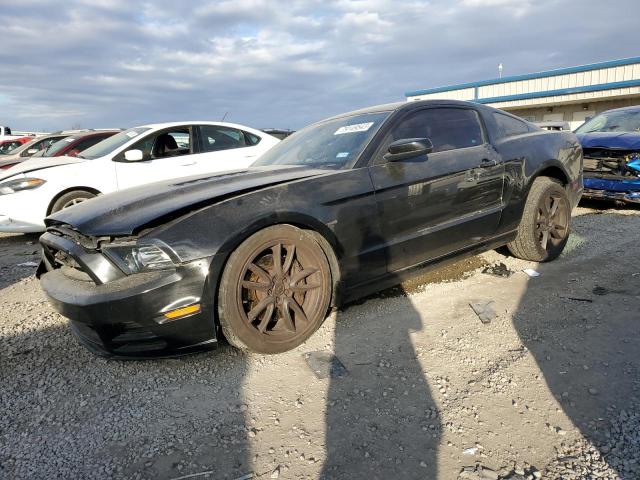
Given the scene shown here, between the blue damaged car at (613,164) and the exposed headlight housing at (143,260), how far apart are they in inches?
237

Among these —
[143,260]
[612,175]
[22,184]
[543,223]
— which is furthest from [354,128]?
[22,184]

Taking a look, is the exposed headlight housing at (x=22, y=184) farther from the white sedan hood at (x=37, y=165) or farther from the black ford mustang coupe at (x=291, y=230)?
the black ford mustang coupe at (x=291, y=230)

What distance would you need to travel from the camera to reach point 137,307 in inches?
88.8

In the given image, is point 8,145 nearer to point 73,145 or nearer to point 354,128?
point 73,145

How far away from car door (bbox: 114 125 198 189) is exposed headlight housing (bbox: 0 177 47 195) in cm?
94

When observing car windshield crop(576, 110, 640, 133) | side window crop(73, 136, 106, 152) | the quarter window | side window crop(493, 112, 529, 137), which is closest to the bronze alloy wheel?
side window crop(493, 112, 529, 137)

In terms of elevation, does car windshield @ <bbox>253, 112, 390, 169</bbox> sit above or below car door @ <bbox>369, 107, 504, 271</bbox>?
above

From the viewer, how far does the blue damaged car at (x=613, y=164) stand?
5.80m

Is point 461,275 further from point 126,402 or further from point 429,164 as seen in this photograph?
point 126,402

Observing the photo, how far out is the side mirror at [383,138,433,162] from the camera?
9.88ft

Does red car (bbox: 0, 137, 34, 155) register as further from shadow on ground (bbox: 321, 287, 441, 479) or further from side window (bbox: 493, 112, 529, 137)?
shadow on ground (bbox: 321, 287, 441, 479)

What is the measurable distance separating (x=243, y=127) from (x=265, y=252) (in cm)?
498

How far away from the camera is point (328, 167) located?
3.10m

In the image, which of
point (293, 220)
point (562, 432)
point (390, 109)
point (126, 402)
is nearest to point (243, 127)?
point (390, 109)
